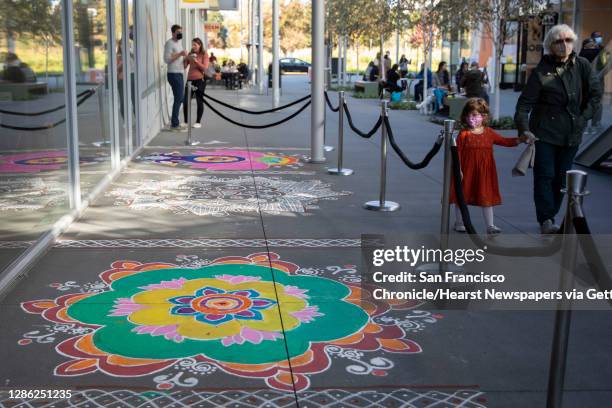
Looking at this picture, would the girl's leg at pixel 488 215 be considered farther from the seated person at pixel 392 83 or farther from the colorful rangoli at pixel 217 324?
the seated person at pixel 392 83

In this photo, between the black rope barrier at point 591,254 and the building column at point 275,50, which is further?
the building column at point 275,50

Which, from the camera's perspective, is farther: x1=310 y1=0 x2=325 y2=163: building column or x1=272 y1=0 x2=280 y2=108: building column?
x1=272 y1=0 x2=280 y2=108: building column

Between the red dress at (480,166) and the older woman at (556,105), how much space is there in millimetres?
326

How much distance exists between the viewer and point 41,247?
21.0ft

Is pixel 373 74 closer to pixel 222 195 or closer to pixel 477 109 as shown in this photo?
pixel 222 195

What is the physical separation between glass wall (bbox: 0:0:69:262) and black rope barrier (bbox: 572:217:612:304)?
3698 millimetres

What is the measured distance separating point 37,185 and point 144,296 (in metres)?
1.56

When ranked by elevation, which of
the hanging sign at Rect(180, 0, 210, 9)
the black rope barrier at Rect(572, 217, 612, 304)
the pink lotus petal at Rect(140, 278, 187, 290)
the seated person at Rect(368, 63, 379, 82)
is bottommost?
the pink lotus petal at Rect(140, 278, 187, 290)

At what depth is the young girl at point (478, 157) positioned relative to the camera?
22.5 feet

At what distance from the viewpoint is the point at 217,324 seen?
15.8ft

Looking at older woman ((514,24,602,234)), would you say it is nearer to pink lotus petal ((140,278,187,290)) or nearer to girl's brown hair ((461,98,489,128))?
girl's brown hair ((461,98,489,128))

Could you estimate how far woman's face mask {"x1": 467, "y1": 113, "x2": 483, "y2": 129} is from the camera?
6.87m

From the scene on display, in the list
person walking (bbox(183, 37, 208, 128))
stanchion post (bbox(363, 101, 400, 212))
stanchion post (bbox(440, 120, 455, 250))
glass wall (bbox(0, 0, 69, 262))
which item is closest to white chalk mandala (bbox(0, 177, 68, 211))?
glass wall (bbox(0, 0, 69, 262))

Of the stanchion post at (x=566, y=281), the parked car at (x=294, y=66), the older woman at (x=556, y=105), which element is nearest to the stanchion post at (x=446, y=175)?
the older woman at (x=556, y=105)
